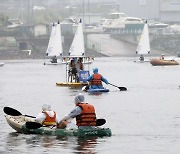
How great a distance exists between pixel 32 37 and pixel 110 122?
15384cm

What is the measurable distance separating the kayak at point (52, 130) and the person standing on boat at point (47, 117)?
0.26 metres

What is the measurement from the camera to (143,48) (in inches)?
5482

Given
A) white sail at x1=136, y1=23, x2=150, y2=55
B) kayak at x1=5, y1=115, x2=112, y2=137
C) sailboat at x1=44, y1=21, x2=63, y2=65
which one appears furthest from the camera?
white sail at x1=136, y1=23, x2=150, y2=55

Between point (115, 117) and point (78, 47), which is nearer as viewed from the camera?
point (115, 117)

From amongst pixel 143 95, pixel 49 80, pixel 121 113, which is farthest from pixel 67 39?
pixel 121 113

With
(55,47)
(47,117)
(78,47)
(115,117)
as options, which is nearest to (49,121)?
(47,117)

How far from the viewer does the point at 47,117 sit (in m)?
37.2

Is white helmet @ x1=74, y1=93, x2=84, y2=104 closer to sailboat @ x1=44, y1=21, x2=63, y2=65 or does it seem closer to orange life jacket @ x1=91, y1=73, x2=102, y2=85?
orange life jacket @ x1=91, y1=73, x2=102, y2=85

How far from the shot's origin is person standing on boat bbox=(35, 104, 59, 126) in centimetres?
3712

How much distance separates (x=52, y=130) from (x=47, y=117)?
0.64 meters

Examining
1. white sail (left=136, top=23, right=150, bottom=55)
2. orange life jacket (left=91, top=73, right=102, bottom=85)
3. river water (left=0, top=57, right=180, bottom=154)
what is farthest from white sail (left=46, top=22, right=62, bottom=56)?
orange life jacket (left=91, top=73, right=102, bottom=85)

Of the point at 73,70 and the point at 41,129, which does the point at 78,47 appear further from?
the point at 41,129

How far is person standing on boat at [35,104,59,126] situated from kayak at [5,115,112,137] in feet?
0.85

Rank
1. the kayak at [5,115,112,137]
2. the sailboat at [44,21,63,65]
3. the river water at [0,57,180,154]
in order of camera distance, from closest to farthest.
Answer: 1. the river water at [0,57,180,154]
2. the kayak at [5,115,112,137]
3. the sailboat at [44,21,63,65]
